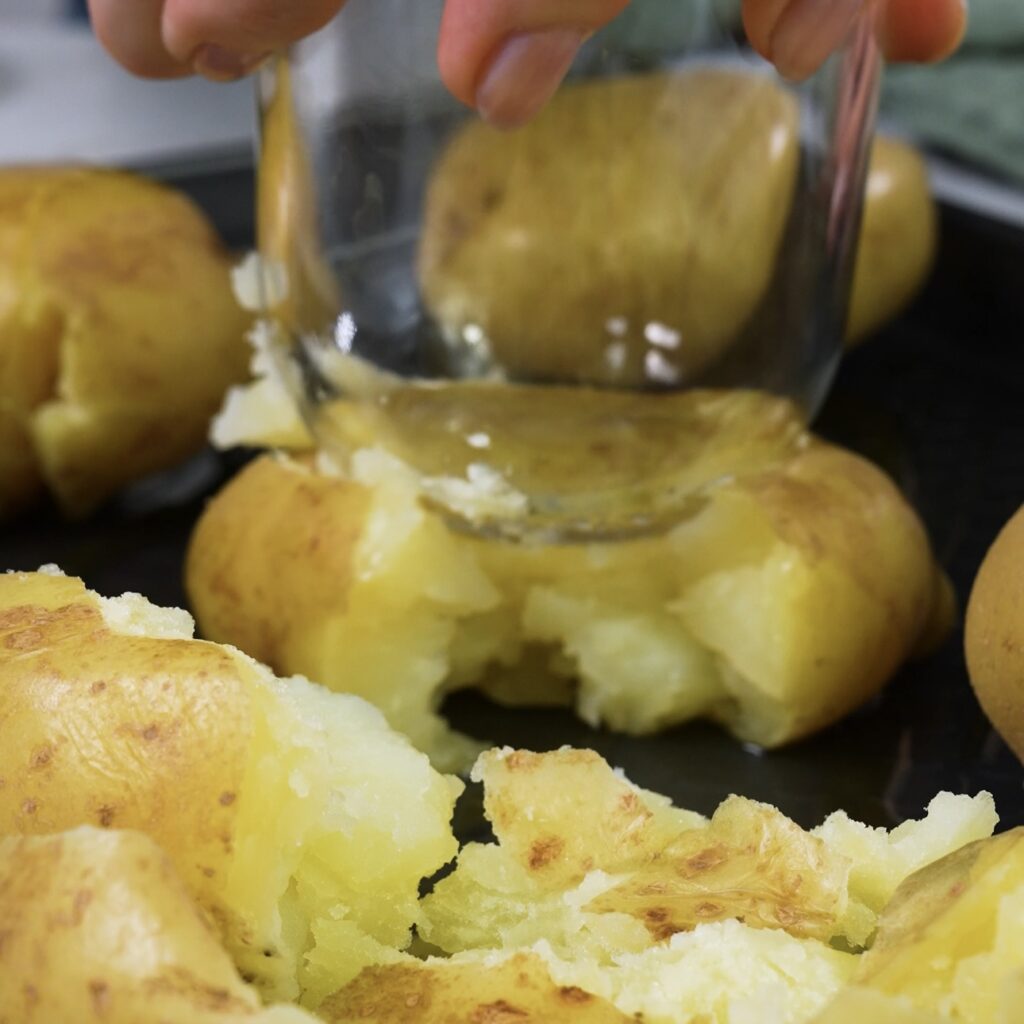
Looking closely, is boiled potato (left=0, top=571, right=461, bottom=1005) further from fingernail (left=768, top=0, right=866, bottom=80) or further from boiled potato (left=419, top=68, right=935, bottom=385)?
boiled potato (left=419, top=68, right=935, bottom=385)

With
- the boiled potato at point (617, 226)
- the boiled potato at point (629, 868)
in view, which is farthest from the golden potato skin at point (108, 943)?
the boiled potato at point (617, 226)

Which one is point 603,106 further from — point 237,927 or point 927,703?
point 237,927

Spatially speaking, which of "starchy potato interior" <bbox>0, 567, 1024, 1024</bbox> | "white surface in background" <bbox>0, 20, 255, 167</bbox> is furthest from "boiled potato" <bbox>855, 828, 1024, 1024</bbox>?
"white surface in background" <bbox>0, 20, 255, 167</bbox>

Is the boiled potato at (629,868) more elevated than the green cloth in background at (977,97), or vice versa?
the boiled potato at (629,868)

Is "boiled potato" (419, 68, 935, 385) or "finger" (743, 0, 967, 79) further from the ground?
"finger" (743, 0, 967, 79)

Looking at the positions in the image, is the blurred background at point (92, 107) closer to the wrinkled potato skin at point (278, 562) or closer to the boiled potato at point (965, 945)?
the wrinkled potato skin at point (278, 562)
